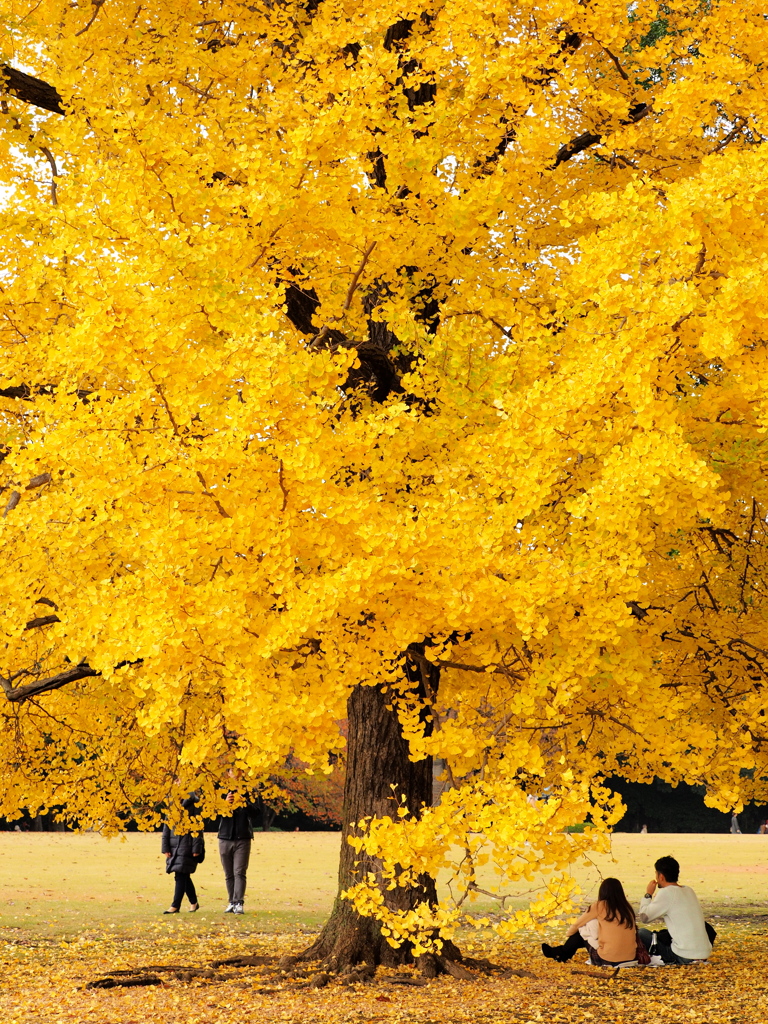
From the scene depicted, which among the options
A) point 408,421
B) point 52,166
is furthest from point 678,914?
point 52,166

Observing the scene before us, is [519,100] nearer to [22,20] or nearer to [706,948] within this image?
[22,20]

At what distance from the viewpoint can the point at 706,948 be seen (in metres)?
7.42

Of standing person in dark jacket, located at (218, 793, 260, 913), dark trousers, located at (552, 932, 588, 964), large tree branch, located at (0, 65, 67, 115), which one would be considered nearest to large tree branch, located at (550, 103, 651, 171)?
large tree branch, located at (0, 65, 67, 115)

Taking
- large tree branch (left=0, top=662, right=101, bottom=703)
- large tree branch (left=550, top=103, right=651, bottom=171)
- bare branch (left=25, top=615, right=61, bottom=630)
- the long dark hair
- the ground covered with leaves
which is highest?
large tree branch (left=550, top=103, right=651, bottom=171)

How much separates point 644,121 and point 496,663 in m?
4.51

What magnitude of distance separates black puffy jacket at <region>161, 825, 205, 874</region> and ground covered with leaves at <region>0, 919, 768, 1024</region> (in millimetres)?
2196

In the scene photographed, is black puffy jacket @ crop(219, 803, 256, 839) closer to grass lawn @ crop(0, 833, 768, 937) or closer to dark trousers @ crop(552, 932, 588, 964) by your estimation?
grass lawn @ crop(0, 833, 768, 937)

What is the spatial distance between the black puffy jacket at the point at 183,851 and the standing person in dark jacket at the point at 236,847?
0.84ft

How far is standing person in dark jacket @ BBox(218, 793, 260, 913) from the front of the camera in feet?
36.8

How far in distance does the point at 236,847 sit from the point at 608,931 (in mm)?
5289

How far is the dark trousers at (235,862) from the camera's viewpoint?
11.4 meters

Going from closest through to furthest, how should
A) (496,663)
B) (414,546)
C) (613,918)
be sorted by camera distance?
(414,546)
(496,663)
(613,918)

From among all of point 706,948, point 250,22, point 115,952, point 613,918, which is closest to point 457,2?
point 250,22

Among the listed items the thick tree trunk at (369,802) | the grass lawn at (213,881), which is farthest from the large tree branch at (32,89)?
the grass lawn at (213,881)
